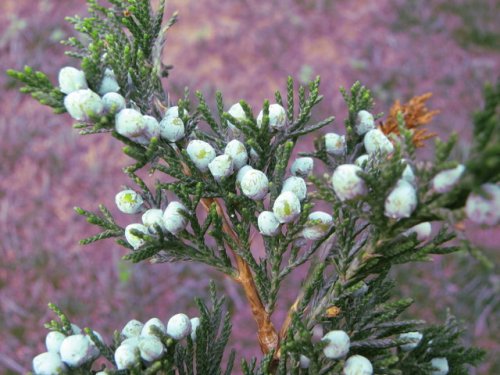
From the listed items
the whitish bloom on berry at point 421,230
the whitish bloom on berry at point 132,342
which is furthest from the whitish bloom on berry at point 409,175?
the whitish bloom on berry at point 132,342

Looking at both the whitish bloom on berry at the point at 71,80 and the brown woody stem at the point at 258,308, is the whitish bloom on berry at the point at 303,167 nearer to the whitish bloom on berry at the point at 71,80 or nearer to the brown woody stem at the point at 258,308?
the brown woody stem at the point at 258,308

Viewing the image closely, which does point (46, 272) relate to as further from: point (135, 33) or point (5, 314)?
point (135, 33)

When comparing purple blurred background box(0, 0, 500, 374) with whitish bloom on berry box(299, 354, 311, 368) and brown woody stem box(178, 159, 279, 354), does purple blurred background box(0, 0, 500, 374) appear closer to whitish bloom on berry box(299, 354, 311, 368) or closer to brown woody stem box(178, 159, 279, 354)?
brown woody stem box(178, 159, 279, 354)

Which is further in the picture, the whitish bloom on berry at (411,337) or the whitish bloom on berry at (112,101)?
the whitish bloom on berry at (411,337)

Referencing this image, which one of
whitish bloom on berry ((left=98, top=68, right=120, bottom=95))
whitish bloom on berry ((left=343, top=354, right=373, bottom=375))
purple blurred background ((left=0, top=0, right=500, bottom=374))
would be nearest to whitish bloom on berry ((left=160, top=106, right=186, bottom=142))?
whitish bloom on berry ((left=98, top=68, right=120, bottom=95))

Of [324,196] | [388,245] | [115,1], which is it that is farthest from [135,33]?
[388,245]

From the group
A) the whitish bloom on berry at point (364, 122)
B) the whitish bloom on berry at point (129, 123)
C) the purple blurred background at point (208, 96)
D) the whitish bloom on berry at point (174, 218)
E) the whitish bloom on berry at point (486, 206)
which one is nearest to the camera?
the whitish bloom on berry at point (486, 206)

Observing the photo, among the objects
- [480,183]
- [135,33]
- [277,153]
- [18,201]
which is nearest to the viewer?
[480,183]
